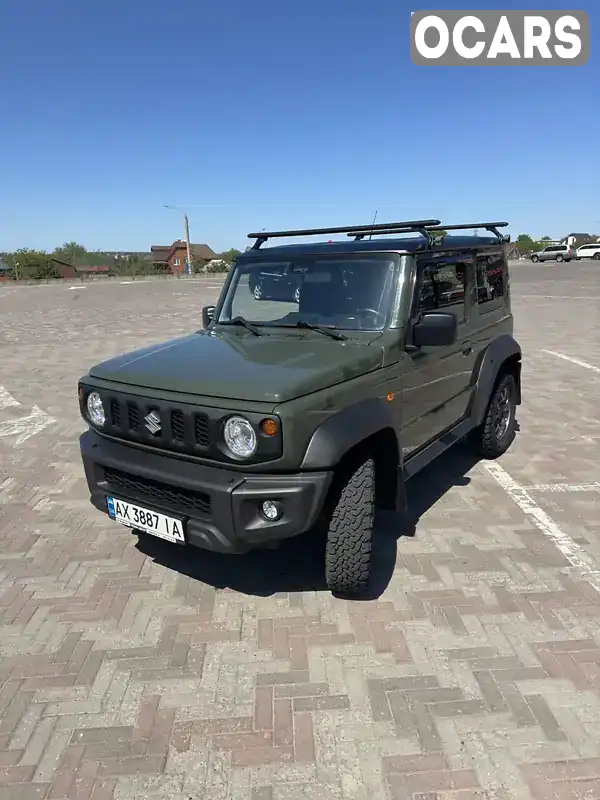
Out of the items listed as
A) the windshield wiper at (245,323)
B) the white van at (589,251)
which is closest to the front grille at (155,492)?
the windshield wiper at (245,323)

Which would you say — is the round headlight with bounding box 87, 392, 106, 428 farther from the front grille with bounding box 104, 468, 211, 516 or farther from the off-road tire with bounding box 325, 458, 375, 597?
the off-road tire with bounding box 325, 458, 375, 597

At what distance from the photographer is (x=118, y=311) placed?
20859 mm

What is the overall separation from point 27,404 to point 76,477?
3247mm

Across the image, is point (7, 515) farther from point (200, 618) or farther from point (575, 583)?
point (575, 583)

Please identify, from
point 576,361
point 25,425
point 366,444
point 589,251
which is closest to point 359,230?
point 366,444

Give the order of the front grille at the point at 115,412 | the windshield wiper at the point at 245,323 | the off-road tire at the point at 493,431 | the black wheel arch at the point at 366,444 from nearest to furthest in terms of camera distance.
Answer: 1. the black wheel arch at the point at 366,444
2. the front grille at the point at 115,412
3. the windshield wiper at the point at 245,323
4. the off-road tire at the point at 493,431

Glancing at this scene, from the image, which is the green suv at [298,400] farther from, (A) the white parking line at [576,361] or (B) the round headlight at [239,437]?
(A) the white parking line at [576,361]

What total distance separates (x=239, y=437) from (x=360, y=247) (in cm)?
181

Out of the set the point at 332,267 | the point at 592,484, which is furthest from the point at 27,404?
the point at 592,484

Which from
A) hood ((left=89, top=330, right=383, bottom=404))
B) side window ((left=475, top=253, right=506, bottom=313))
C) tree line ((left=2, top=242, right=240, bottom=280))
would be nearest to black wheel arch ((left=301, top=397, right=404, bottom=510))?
hood ((left=89, top=330, right=383, bottom=404))

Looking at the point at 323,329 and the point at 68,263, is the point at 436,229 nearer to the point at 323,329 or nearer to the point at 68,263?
the point at 323,329

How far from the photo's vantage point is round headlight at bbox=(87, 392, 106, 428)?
11.0 ft

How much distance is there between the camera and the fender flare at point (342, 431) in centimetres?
279

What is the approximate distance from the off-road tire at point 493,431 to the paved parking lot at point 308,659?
457mm
